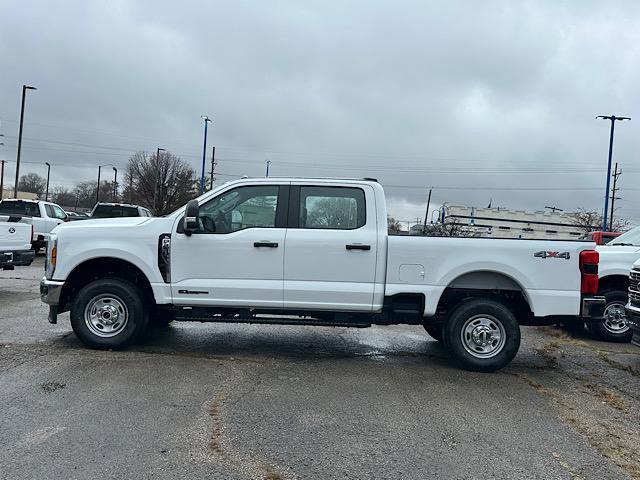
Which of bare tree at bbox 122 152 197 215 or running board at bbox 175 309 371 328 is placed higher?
bare tree at bbox 122 152 197 215

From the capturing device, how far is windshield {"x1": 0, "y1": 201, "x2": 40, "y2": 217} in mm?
18125

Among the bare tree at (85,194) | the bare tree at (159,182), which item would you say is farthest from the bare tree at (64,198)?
the bare tree at (159,182)

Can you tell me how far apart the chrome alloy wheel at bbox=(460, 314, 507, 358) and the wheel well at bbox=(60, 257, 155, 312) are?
3.75 m

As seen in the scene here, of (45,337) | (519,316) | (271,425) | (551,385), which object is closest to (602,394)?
(551,385)

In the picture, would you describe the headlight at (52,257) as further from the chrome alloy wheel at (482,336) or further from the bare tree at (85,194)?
the bare tree at (85,194)

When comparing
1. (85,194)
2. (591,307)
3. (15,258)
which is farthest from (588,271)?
(85,194)

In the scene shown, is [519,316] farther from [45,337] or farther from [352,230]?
[45,337]

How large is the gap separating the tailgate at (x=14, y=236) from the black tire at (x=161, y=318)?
4284 mm

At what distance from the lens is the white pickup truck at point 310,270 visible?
6148mm

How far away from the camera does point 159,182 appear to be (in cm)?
5156

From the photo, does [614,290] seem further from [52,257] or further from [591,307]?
[52,257]

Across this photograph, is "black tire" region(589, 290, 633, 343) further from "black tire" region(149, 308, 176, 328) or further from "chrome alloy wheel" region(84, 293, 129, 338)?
"chrome alloy wheel" region(84, 293, 129, 338)

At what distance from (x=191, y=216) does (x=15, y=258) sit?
6229mm

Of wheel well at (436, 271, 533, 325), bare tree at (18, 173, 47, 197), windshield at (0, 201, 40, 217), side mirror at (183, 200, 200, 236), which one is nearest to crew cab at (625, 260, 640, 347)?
wheel well at (436, 271, 533, 325)
